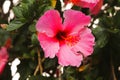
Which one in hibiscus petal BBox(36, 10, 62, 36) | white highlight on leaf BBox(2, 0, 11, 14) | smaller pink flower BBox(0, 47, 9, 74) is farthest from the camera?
white highlight on leaf BBox(2, 0, 11, 14)

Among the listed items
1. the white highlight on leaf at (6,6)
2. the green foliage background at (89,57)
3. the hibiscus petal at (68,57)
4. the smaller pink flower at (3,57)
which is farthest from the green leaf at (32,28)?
the white highlight on leaf at (6,6)

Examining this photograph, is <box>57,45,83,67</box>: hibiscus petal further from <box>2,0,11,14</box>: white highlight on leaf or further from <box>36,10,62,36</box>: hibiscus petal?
<box>2,0,11,14</box>: white highlight on leaf

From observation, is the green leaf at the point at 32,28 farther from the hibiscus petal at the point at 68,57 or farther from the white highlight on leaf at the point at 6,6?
the white highlight on leaf at the point at 6,6

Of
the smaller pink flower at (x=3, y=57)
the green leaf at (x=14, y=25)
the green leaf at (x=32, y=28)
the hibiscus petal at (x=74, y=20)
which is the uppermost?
the hibiscus petal at (x=74, y=20)

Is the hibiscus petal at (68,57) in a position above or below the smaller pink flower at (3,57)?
above

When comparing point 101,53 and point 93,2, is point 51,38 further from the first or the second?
point 101,53

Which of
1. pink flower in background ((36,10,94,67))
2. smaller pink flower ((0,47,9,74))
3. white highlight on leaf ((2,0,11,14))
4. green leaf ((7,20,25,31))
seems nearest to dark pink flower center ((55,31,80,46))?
pink flower in background ((36,10,94,67))

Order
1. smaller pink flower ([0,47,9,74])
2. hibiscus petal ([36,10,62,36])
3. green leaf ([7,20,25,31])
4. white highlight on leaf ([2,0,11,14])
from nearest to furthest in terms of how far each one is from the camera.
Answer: hibiscus petal ([36,10,62,36]) → green leaf ([7,20,25,31]) → smaller pink flower ([0,47,9,74]) → white highlight on leaf ([2,0,11,14])

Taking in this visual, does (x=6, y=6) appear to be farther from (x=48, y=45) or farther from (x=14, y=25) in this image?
(x=48, y=45)
